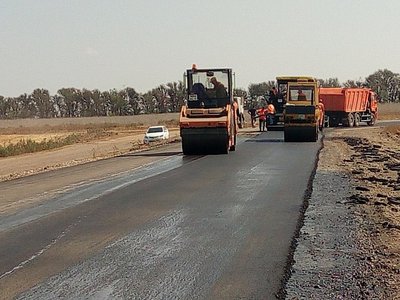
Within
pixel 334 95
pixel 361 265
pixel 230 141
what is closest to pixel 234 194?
pixel 361 265

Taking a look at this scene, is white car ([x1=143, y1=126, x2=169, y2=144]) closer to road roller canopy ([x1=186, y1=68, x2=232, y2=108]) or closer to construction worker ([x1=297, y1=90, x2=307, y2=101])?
construction worker ([x1=297, y1=90, x2=307, y2=101])

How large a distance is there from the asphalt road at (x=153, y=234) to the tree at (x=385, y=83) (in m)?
94.4

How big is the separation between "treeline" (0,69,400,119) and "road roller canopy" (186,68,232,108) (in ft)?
243

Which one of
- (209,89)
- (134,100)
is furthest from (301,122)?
(134,100)

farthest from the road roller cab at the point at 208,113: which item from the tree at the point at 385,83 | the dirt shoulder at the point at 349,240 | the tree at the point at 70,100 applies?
the tree at the point at 70,100

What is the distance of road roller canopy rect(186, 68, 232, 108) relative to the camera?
1025 inches

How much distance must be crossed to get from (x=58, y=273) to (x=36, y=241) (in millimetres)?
2110

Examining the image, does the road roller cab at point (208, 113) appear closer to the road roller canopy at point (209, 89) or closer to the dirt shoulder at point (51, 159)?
the road roller canopy at point (209, 89)

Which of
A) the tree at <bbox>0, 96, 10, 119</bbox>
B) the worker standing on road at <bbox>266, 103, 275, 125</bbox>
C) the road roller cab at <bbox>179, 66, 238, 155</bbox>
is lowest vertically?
the tree at <bbox>0, 96, 10, 119</bbox>

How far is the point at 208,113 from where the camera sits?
25234 mm

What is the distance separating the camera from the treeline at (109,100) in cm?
10956

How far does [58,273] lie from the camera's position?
795cm

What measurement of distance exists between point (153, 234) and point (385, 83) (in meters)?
106

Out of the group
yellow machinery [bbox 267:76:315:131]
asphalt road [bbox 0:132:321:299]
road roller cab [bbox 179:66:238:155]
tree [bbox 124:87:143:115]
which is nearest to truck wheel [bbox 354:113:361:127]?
yellow machinery [bbox 267:76:315:131]
